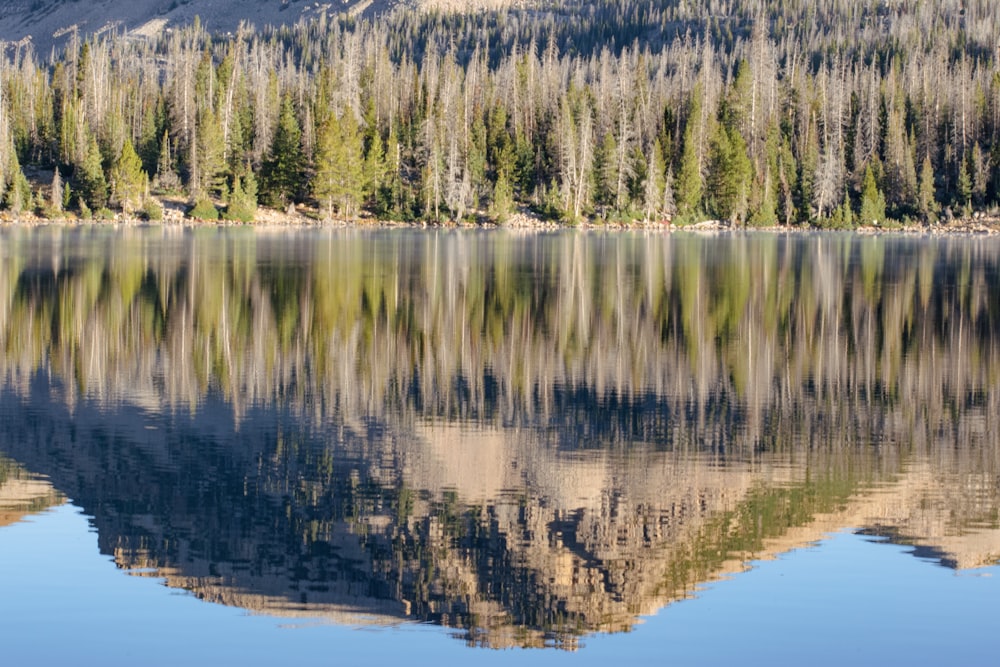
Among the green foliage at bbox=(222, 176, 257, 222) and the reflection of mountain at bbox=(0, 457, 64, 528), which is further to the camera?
the green foliage at bbox=(222, 176, 257, 222)

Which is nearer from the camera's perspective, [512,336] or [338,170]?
[512,336]

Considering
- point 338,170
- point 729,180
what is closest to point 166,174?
point 338,170

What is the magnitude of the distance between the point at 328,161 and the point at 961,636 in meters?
91.4

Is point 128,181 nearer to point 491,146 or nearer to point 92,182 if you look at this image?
point 92,182

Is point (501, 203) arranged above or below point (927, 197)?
below

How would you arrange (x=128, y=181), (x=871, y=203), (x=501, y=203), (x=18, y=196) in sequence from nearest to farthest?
(x=18, y=196) < (x=128, y=181) < (x=501, y=203) < (x=871, y=203)

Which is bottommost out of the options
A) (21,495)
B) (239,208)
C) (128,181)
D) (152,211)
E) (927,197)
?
(21,495)

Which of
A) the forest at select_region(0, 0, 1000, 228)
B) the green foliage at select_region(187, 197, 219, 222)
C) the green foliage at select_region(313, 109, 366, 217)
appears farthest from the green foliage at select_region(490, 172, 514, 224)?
the green foliage at select_region(187, 197, 219, 222)

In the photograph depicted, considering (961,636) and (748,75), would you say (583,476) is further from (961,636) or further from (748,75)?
(748,75)

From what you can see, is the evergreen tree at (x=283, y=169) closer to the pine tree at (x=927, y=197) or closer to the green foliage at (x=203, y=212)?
the green foliage at (x=203, y=212)

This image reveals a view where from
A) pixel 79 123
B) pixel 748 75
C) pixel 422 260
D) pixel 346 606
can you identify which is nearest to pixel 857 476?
pixel 346 606

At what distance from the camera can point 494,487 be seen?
45.1 ft

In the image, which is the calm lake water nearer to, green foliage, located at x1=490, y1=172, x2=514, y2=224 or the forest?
green foliage, located at x1=490, y1=172, x2=514, y2=224

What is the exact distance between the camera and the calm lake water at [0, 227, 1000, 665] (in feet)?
32.3
